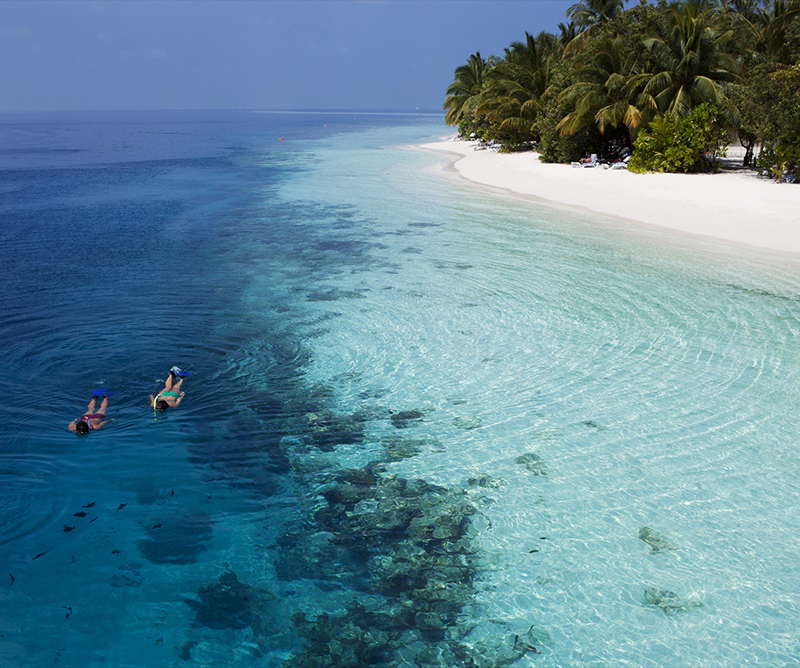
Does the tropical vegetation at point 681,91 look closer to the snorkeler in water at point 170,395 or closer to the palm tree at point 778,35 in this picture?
the palm tree at point 778,35

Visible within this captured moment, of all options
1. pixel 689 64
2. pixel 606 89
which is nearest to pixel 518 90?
pixel 606 89

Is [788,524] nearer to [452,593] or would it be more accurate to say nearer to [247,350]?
[452,593]

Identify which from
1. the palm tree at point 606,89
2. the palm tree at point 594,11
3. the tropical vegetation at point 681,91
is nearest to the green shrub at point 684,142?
the tropical vegetation at point 681,91

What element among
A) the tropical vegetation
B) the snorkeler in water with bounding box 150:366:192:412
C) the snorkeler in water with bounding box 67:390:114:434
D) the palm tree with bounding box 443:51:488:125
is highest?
the palm tree with bounding box 443:51:488:125

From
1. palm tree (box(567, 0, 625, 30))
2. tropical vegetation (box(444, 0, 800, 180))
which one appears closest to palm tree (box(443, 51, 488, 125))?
palm tree (box(567, 0, 625, 30))

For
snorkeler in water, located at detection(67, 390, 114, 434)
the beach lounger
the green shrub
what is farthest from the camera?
the beach lounger

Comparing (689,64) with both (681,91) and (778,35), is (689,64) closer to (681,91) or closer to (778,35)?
(681,91)

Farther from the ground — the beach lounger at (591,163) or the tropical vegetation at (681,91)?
the tropical vegetation at (681,91)

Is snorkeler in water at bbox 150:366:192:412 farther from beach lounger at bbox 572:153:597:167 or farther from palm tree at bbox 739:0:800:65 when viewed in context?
beach lounger at bbox 572:153:597:167
